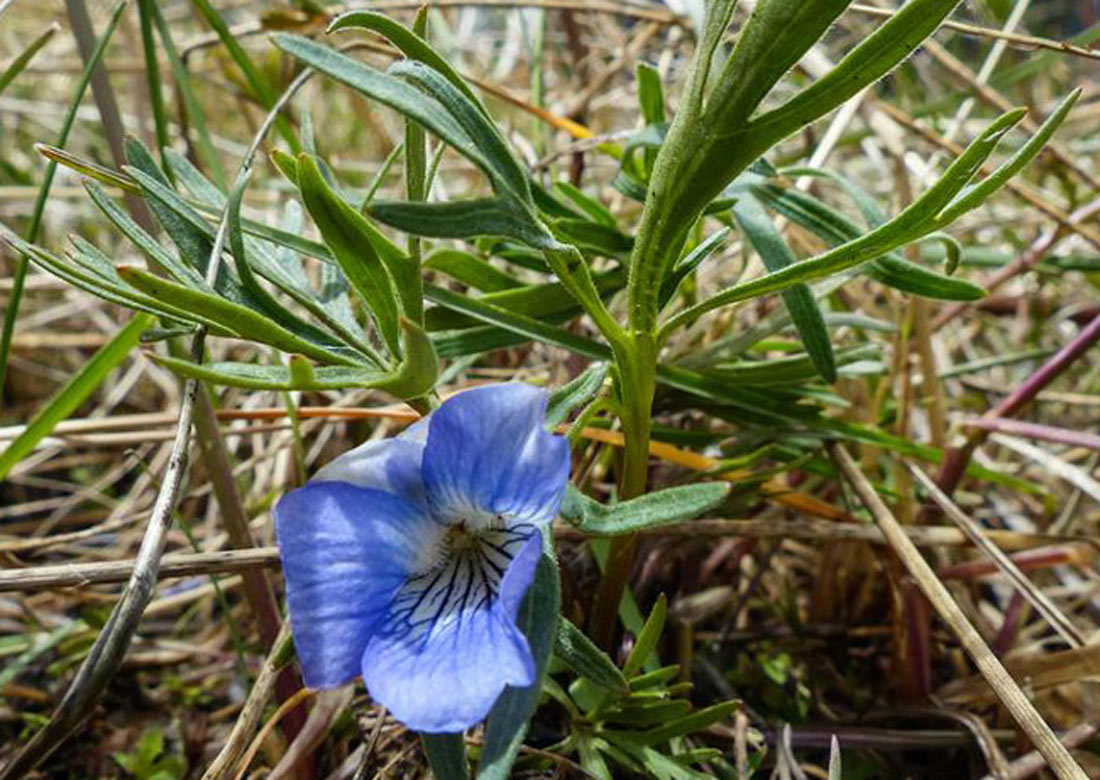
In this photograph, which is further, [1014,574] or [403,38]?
[1014,574]

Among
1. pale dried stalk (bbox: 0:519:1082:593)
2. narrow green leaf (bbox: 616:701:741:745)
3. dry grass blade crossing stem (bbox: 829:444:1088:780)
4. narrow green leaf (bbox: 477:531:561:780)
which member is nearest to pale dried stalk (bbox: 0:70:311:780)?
pale dried stalk (bbox: 0:519:1082:593)

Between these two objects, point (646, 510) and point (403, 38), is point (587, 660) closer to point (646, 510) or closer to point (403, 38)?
point (646, 510)

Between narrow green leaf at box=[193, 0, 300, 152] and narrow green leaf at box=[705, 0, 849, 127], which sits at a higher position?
narrow green leaf at box=[193, 0, 300, 152]

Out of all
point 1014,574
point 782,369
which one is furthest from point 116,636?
point 1014,574

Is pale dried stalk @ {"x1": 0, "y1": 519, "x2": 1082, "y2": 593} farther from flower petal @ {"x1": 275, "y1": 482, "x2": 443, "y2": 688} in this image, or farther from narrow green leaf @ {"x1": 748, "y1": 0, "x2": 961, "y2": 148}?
narrow green leaf @ {"x1": 748, "y1": 0, "x2": 961, "y2": 148}

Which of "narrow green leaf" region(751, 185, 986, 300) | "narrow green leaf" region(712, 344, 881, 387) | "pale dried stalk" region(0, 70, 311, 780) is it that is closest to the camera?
"pale dried stalk" region(0, 70, 311, 780)

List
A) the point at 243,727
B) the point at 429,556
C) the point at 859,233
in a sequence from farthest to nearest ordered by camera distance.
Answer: the point at 859,233 → the point at 243,727 → the point at 429,556

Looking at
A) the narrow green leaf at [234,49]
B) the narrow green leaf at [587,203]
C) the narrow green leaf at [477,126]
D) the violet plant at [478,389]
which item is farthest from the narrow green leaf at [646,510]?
the narrow green leaf at [234,49]
